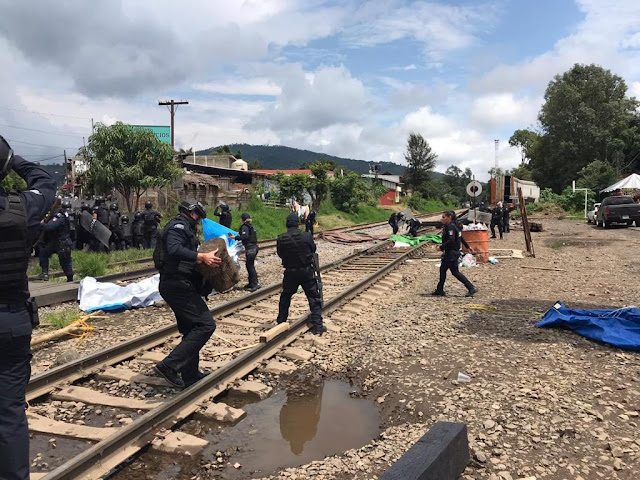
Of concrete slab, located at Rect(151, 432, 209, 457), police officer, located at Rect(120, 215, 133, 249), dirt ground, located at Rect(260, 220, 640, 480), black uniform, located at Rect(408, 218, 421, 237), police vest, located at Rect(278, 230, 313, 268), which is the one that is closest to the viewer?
dirt ground, located at Rect(260, 220, 640, 480)

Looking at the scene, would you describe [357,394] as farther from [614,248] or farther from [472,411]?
[614,248]

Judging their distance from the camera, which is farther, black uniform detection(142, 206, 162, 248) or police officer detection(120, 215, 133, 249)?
police officer detection(120, 215, 133, 249)

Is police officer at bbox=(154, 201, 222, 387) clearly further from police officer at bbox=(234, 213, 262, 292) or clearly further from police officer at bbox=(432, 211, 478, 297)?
police officer at bbox=(432, 211, 478, 297)

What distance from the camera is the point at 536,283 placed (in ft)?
36.0

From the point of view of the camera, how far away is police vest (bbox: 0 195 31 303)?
9.29 feet

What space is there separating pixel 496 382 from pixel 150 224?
12977 mm

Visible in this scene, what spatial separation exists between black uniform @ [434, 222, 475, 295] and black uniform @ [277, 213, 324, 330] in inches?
140

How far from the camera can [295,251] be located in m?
7.23

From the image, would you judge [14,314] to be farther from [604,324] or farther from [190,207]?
[604,324]

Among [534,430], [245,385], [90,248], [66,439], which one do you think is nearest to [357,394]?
[245,385]

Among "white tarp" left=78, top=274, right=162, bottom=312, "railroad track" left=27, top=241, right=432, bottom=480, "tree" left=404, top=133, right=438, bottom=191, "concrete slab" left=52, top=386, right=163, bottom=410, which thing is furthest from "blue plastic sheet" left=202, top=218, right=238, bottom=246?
"tree" left=404, top=133, right=438, bottom=191

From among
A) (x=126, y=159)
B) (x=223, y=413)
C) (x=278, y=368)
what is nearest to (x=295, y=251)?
(x=278, y=368)

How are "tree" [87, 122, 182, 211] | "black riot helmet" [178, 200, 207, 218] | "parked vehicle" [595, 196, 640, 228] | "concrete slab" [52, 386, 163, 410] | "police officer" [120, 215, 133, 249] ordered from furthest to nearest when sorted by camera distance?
"parked vehicle" [595, 196, 640, 228]
"tree" [87, 122, 182, 211]
"police officer" [120, 215, 133, 249]
"black riot helmet" [178, 200, 207, 218]
"concrete slab" [52, 386, 163, 410]

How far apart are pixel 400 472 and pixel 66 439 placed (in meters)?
2.87
